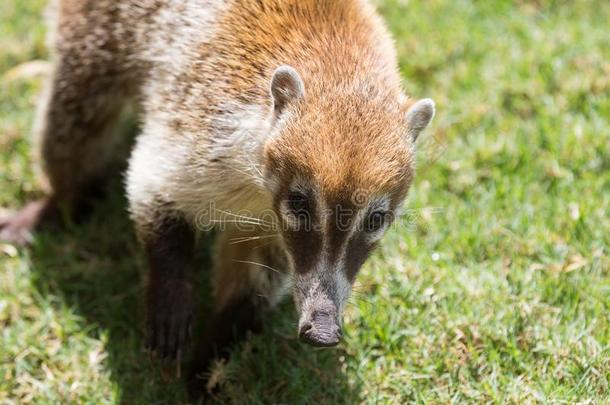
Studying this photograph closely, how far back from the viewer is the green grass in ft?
15.4

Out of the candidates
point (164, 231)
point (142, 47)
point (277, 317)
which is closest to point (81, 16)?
point (142, 47)

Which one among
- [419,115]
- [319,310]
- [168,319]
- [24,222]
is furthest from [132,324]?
[419,115]

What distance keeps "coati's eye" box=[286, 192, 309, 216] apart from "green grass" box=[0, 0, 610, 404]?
111 centimetres

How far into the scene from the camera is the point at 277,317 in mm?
5137

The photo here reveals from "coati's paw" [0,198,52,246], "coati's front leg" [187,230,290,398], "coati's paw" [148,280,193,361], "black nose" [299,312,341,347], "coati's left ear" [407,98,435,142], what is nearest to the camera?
"black nose" [299,312,341,347]

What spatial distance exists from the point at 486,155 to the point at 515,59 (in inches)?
43.5

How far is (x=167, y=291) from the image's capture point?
15.7ft

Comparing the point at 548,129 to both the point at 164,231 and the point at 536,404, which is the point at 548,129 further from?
the point at 164,231

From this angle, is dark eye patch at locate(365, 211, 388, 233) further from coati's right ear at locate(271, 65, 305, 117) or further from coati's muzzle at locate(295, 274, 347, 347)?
coati's right ear at locate(271, 65, 305, 117)

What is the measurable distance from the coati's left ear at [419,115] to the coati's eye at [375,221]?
0.47 m

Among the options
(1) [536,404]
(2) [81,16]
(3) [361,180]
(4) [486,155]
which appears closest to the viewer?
(3) [361,180]

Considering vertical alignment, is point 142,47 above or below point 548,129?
above

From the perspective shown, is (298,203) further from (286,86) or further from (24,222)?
(24,222)

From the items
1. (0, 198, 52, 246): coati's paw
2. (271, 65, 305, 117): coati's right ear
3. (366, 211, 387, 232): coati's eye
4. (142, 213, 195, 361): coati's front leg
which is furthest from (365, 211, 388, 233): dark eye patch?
(0, 198, 52, 246): coati's paw
